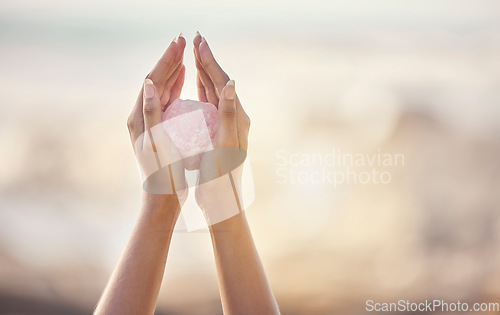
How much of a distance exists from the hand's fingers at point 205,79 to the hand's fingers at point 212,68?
3 cm

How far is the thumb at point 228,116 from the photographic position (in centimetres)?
101

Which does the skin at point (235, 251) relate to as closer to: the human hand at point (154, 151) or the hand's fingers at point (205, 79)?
the human hand at point (154, 151)

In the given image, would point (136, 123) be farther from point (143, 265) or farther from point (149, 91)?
point (143, 265)

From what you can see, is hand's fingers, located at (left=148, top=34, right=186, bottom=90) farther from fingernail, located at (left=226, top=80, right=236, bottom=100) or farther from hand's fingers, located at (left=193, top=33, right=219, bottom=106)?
fingernail, located at (left=226, top=80, right=236, bottom=100)

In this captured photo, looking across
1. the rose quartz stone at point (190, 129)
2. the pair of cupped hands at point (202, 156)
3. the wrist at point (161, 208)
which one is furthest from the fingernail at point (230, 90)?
the wrist at point (161, 208)

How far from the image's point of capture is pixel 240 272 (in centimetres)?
82

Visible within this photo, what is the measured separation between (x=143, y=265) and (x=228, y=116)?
342 millimetres

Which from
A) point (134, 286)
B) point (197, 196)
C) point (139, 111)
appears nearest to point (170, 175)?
point (197, 196)

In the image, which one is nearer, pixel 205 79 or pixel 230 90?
pixel 230 90

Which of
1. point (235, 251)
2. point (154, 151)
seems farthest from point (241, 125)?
point (235, 251)

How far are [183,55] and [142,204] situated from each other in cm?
45

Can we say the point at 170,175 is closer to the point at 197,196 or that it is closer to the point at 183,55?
the point at 197,196

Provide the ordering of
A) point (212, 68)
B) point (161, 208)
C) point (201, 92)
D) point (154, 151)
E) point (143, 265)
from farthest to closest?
point (201, 92) → point (212, 68) → point (154, 151) → point (161, 208) → point (143, 265)

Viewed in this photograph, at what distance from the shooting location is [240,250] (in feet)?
2.76
